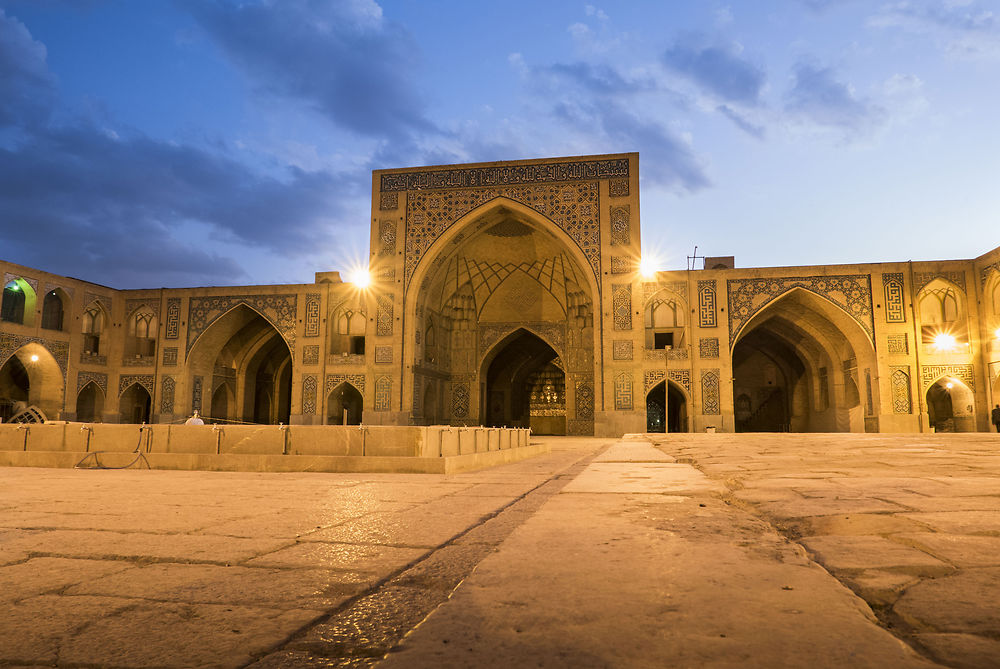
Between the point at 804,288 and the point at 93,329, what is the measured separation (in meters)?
20.3

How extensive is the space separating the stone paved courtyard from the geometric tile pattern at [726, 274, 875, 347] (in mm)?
16474

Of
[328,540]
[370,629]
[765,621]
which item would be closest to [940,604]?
[765,621]

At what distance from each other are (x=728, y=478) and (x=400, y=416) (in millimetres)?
16311

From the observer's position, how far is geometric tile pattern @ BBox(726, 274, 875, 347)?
18.3 metres

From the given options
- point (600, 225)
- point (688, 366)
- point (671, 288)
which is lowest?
point (688, 366)

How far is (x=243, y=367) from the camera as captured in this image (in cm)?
2367

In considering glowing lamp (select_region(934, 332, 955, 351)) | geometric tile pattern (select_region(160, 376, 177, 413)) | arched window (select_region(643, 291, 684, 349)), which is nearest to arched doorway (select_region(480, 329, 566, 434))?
arched window (select_region(643, 291, 684, 349))

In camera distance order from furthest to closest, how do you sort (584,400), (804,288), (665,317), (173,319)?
(584,400) < (173,319) < (665,317) < (804,288)

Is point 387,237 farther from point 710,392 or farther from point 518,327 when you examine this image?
point 710,392

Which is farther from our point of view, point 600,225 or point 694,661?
point 600,225

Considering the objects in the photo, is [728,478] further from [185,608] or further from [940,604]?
[185,608]

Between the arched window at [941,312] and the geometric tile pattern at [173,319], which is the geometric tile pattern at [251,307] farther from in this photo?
the arched window at [941,312]

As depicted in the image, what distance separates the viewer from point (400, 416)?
63.4ft

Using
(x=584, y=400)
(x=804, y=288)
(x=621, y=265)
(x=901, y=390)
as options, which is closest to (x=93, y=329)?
(x=584, y=400)
